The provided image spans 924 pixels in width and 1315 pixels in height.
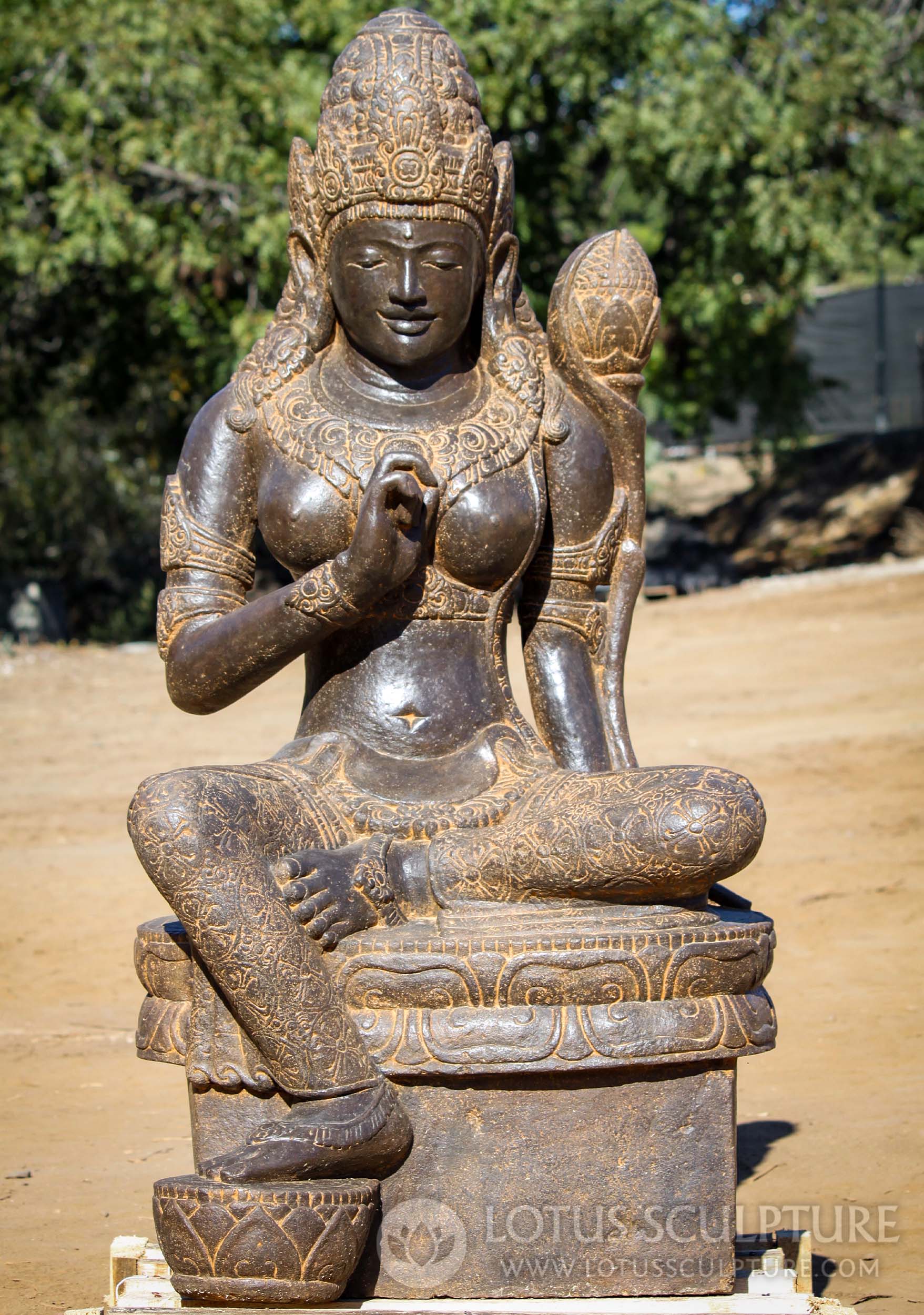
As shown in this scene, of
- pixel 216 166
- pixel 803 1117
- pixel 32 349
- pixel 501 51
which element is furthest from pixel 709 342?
pixel 803 1117

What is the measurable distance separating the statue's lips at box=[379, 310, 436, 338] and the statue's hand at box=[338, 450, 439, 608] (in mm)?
374

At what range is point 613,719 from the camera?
3803 mm

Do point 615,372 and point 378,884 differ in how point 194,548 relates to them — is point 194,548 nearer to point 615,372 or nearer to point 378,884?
point 378,884

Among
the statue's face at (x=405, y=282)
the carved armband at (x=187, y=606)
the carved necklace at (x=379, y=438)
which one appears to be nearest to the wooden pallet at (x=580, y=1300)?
the carved armband at (x=187, y=606)

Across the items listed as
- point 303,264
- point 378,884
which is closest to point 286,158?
point 303,264

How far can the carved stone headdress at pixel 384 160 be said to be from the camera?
353cm

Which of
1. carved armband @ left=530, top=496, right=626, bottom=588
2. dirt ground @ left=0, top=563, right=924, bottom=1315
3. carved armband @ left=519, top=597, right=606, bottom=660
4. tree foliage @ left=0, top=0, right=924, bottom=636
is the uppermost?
tree foliage @ left=0, top=0, right=924, bottom=636

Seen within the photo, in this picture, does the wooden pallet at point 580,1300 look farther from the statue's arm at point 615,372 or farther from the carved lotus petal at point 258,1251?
the statue's arm at point 615,372

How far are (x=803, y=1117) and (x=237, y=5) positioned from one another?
1042 cm

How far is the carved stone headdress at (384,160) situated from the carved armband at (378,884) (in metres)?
1.02

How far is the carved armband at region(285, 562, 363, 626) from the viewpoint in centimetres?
333
